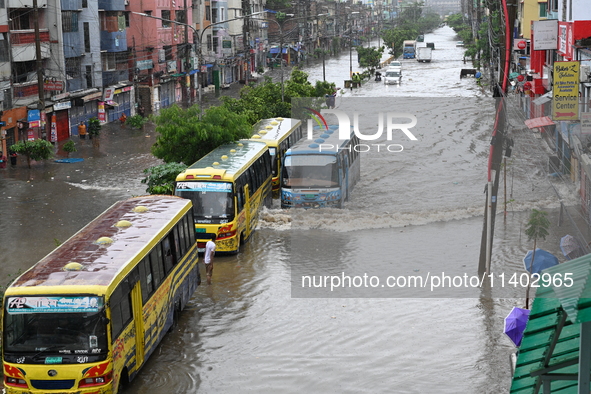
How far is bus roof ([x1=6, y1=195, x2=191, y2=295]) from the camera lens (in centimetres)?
1138

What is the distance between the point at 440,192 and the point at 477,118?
20.8 metres

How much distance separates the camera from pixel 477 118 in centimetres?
4819

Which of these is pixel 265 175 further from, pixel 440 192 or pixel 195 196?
pixel 440 192

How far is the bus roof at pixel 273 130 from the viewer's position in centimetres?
2785

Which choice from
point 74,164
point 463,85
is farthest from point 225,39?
point 74,164

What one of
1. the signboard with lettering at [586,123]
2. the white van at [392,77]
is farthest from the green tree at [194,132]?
the white van at [392,77]

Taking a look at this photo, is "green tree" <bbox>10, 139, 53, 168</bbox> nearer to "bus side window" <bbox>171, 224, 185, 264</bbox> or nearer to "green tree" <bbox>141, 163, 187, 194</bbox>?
"green tree" <bbox>141, 163, 187, 194</bbox>

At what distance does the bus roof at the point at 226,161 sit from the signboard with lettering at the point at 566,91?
28.8ft

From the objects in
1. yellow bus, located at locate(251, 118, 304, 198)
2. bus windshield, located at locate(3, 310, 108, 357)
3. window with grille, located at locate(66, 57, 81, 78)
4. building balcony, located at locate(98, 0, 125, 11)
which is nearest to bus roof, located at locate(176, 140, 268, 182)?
yellow bus, located at locate(251, 118, 304, 198)

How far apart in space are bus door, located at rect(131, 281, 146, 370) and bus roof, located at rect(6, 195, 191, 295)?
0.52 m

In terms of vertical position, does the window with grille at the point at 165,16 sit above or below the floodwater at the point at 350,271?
above

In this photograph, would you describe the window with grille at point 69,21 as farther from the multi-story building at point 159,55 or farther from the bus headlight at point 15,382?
the bus headlight at point 15,382

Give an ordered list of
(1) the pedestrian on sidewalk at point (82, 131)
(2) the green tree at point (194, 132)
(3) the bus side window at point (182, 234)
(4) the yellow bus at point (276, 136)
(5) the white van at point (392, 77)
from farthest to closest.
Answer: (5) the white van at point (392, 77), (1) the pedestrian on sidewalk at point (82, 131), (4) the yellow bus at point (276, 136), (2) the green tree at point (194, 132), (3) the bus side window at point (182, 234)

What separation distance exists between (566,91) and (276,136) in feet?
31.0
